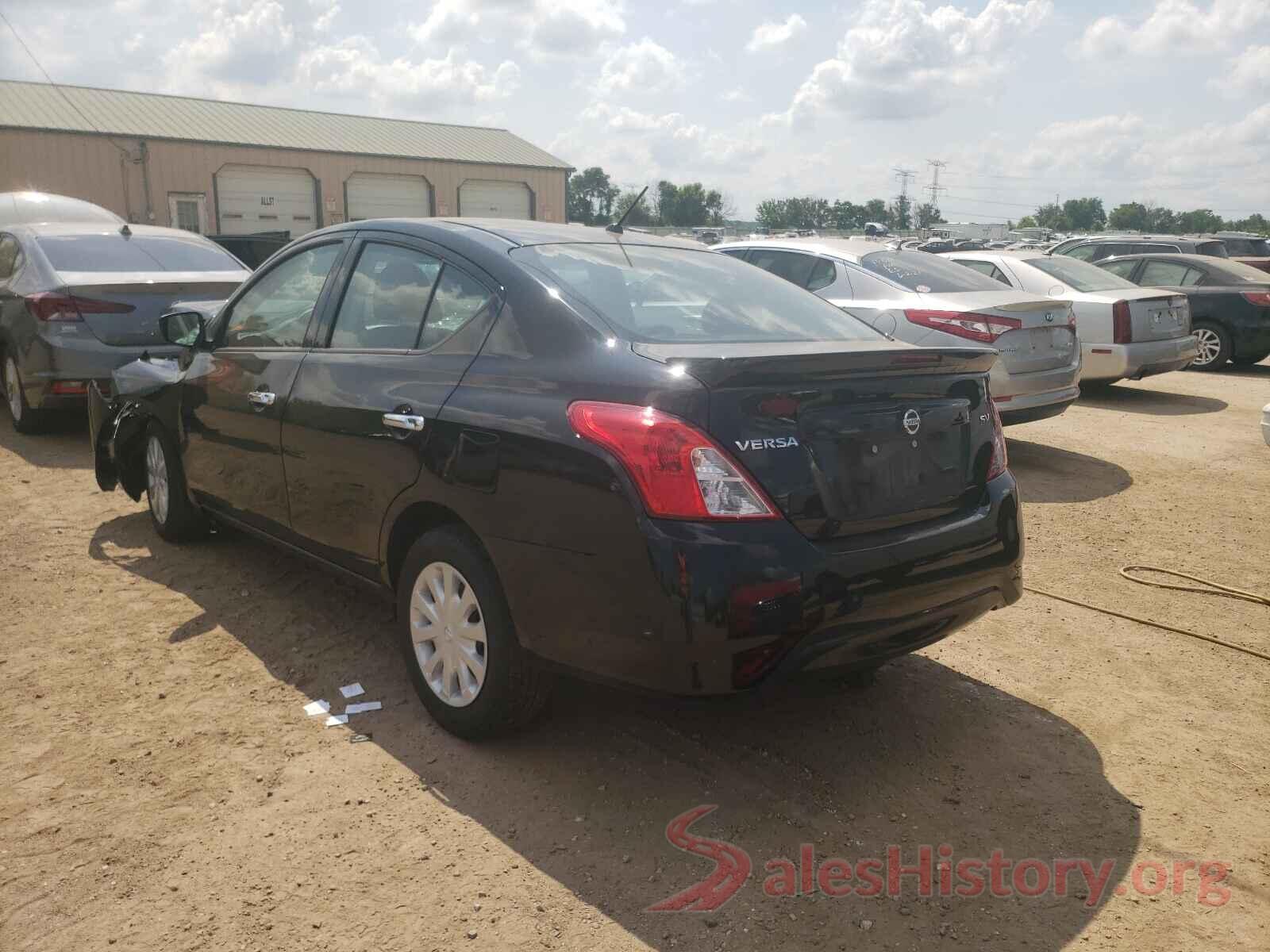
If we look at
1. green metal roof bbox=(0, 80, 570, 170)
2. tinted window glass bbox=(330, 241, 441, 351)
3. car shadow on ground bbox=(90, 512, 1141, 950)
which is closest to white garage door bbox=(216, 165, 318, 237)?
green metal roof bbox=(0, 80, 570, 170)

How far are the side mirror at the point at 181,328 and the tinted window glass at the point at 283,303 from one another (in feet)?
0.99

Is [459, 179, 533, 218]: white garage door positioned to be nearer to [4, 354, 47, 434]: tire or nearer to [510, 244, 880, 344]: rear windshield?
[4, 354, 47, 434]: tire

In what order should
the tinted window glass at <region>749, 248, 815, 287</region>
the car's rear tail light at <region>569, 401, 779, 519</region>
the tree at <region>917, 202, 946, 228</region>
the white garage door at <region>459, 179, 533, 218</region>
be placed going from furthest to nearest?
1. the tree at <region>917, 202, 946, 228</region>
2. the white garage door at <region>459, 179, 533, 218</region>
3. the tinted window glass at <region>749, 248, 815, 287</region>
4. the car's rear tail light at <region>569, 401, 779, 519</region>

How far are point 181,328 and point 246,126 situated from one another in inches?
1432

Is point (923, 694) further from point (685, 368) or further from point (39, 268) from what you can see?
point (39, 268)

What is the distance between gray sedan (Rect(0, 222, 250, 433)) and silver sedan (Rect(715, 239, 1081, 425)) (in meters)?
4.65

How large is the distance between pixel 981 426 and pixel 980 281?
543 centimetres

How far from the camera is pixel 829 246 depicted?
29.2 feet

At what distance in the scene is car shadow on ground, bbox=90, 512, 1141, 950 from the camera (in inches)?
106

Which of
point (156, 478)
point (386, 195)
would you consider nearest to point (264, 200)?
point (386, 195)

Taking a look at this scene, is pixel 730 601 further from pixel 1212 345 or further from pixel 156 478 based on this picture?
pixel 1212 345

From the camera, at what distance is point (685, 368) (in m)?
2.88

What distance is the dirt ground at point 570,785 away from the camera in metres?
2.66

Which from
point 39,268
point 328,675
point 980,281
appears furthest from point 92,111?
point 328,675
